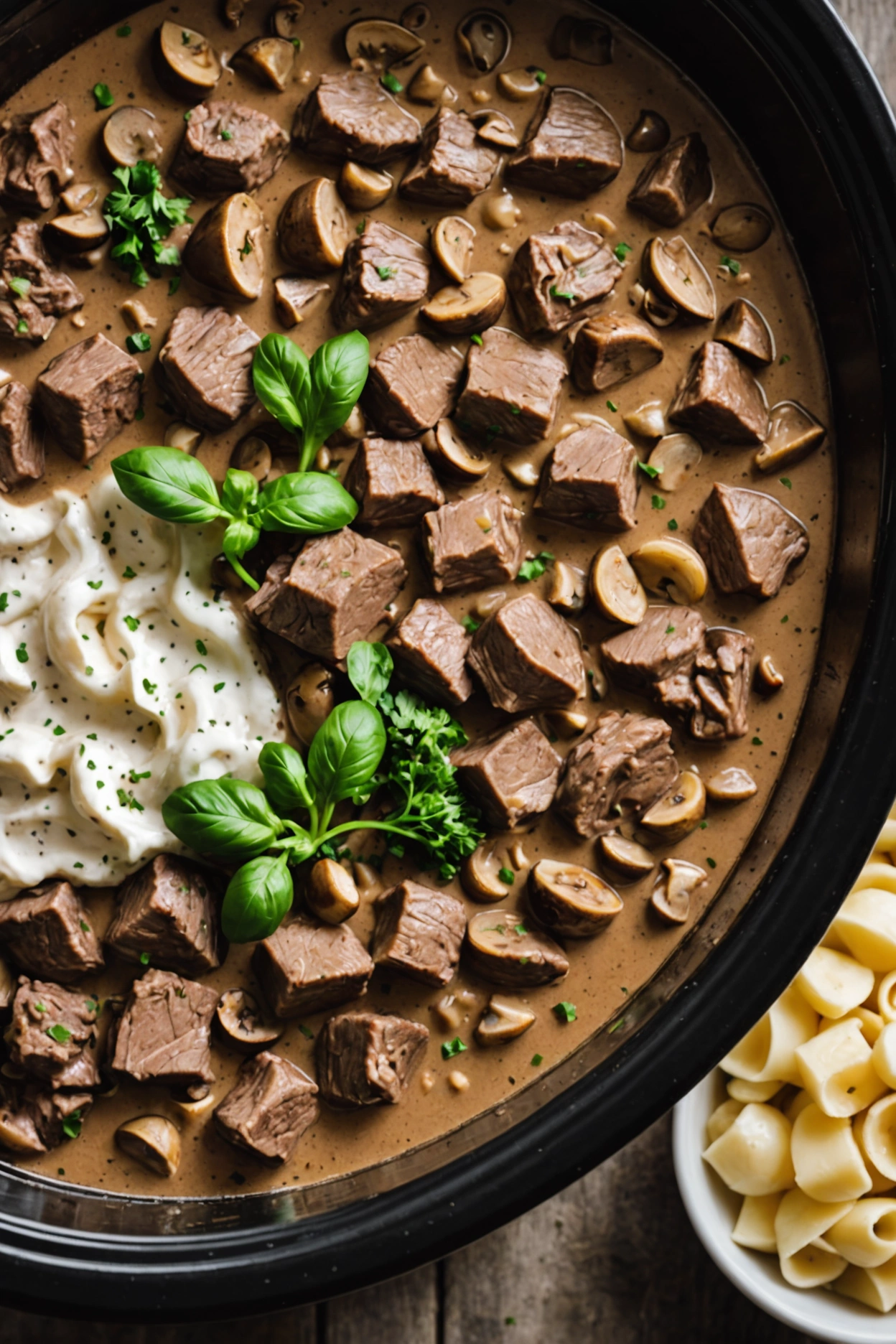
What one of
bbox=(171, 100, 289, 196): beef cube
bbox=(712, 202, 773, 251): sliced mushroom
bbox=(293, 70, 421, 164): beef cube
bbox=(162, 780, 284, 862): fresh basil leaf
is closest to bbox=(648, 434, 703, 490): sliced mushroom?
bbox=(712, 202, 773, 251): sliced mushroom

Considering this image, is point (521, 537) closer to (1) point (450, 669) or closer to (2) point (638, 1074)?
(1) point (450, 669)

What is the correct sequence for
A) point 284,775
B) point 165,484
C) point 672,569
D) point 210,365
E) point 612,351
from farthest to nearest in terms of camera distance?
1. point 672,569
2. point 612,351
3. point 210,365
4. point 284,775
5. point 165,484

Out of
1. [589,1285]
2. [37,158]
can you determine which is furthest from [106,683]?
[589,1285]

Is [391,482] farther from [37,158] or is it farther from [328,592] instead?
[37,158]

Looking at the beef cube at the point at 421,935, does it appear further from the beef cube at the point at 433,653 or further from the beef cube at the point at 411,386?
the beef cube at the point at 411,386

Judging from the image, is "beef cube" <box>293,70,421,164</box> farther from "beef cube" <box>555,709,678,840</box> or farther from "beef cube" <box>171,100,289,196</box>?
"beef cube" <box>555,709,678,840</box>

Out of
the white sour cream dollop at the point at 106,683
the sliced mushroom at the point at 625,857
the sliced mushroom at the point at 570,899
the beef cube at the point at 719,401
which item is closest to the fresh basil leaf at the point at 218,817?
the white sour cream dollop at the point at 106,683
